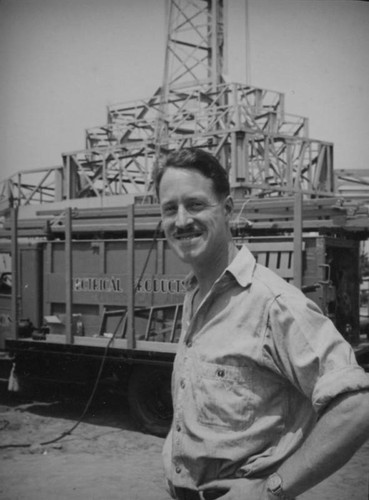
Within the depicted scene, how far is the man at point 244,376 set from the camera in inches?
54.0

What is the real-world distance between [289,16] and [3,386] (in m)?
7.71

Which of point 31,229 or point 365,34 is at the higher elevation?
point 365,34

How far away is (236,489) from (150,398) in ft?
17.2

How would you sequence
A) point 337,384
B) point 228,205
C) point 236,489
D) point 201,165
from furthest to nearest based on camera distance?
point 228,205 < point 201,165 < point 236,489 < point 337,384

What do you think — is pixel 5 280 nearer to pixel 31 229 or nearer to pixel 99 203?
pixel 31 229

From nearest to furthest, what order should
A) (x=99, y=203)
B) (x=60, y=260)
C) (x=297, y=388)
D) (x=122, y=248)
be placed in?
(x=297, y=388) < (x=122, y=248) < (x=60, y=260) < (x=99, y=203)

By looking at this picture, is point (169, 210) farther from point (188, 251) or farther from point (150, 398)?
point (150, 398)

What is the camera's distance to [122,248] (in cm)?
711

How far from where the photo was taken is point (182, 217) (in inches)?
72.2

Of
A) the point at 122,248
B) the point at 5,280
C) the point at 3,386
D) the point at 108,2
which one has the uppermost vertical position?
the point at 108,2

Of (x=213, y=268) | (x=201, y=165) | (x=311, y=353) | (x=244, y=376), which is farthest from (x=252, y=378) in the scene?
(x=201, y=165)

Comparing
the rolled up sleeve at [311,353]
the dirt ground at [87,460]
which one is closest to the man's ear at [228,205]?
the rolled up sleeve at [311,353]

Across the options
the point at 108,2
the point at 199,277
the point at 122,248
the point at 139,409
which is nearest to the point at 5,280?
the point at 122,248

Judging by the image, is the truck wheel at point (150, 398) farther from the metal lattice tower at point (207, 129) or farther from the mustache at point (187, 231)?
the metal lattice tower at point (207, 129)
